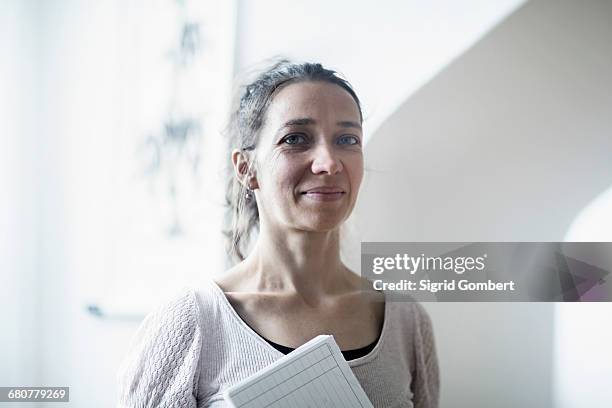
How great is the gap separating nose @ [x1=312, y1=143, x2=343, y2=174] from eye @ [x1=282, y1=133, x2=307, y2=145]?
0.08 feet

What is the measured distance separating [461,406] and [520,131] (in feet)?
1.44

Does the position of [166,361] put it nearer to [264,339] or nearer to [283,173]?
[264,339]

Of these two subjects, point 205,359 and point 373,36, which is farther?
point 373,36

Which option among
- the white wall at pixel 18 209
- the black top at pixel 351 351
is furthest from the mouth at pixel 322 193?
the white wall at pixel 18 209

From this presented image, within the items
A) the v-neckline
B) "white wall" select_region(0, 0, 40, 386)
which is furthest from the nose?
"white wall" select_region(0, 0, 40, 386)

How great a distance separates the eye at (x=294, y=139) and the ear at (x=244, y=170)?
0.08m

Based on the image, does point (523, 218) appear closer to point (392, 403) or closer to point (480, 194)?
point (480, 194)

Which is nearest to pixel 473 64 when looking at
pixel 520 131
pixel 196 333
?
pixel 520 131

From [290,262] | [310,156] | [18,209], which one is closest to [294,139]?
[310,156]

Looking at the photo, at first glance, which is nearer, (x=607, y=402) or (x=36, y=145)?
(x=607, y=402)

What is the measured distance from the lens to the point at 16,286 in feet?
3.11

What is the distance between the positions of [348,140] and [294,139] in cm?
8

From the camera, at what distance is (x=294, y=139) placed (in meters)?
0.76

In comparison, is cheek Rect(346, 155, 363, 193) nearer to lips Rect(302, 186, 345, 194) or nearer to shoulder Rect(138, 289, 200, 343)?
lips Rect(302, 186, 345, 194)
